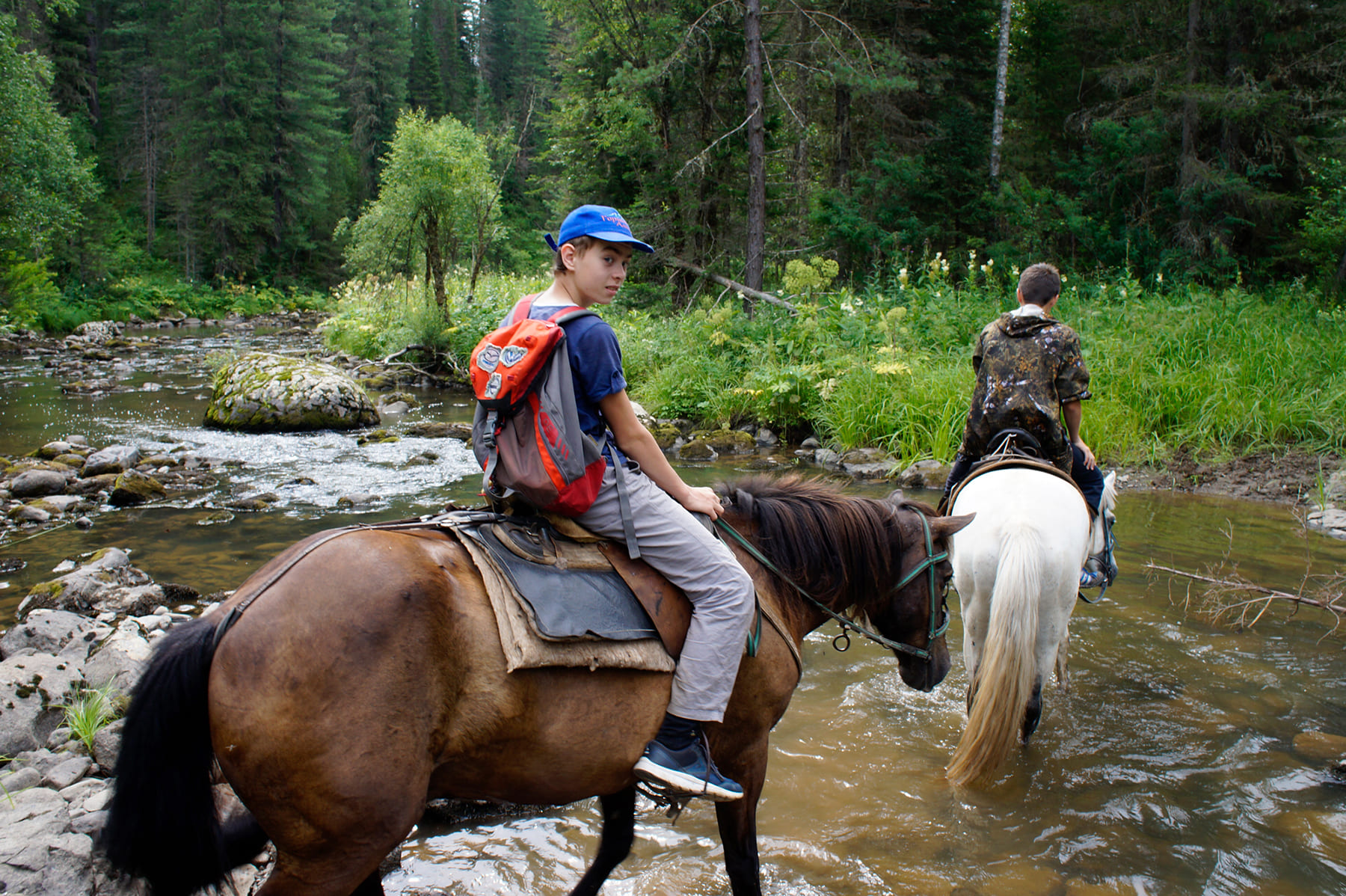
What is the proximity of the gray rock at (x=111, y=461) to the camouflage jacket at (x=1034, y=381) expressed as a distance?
9.57m

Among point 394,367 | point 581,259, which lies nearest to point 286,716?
point 581,259

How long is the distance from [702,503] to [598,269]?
89cm

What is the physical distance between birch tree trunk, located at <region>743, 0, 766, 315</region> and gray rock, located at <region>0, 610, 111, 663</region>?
12965 millimetres

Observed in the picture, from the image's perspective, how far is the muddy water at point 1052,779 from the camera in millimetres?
3385

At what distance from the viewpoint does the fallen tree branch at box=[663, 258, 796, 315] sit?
Answer: 48.0 ft

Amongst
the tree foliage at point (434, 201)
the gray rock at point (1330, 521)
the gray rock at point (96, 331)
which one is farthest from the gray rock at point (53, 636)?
the gray rock at point (96, 331)

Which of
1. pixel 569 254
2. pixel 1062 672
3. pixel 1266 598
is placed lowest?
pixel 1062 672

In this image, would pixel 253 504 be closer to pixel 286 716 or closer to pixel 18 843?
pixel 18 843

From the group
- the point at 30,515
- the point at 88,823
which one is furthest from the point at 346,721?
the point at 30,515

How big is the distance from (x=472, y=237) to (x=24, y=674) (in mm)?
18721

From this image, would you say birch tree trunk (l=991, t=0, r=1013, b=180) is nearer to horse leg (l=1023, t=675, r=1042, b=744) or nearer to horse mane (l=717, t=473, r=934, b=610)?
horse leg (l=1023, t=675, r=1042, b=744)

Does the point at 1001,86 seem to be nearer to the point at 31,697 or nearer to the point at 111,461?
the point at 111,461

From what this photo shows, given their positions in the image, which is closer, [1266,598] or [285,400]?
[1266,598]

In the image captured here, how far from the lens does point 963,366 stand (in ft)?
37.3
